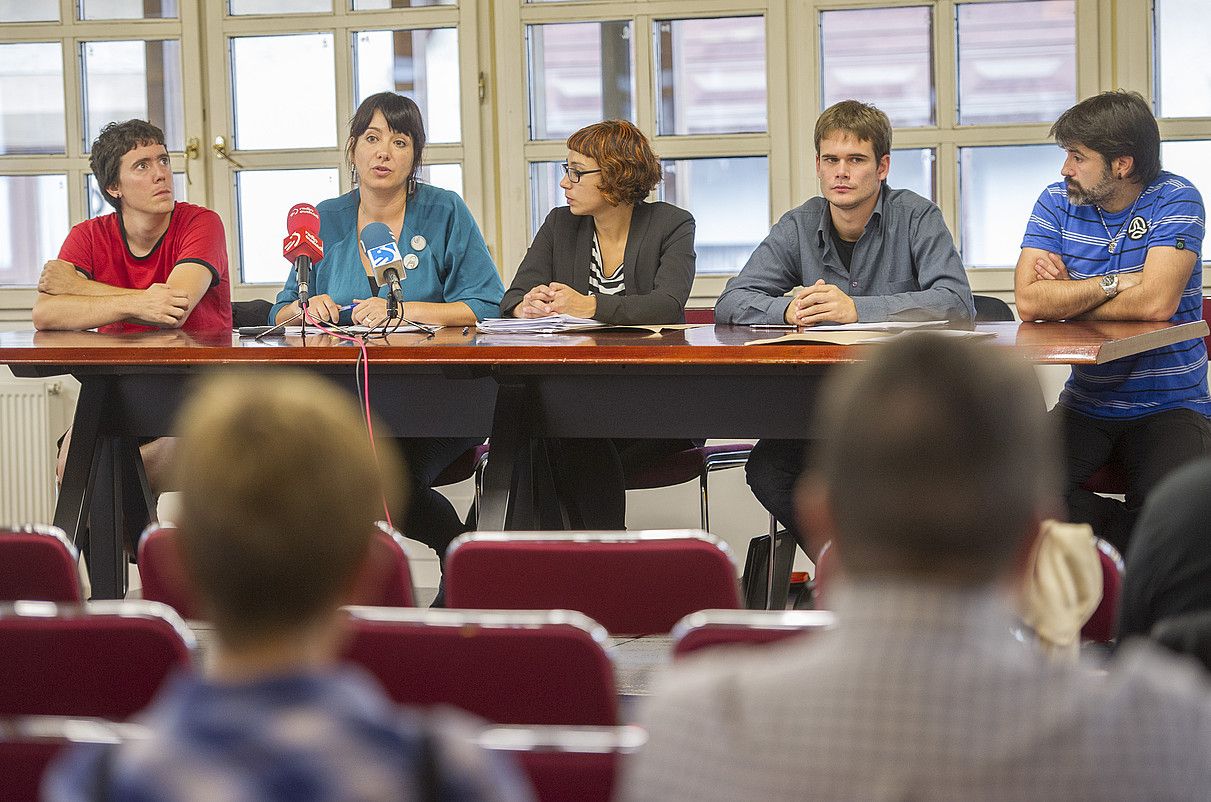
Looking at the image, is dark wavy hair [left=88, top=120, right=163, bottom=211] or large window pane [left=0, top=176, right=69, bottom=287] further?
large window pane [left=0, top=176, right=69, bottom=287]

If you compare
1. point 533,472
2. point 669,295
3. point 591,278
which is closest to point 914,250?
point 669,295

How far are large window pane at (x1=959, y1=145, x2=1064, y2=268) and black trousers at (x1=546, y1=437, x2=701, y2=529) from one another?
77.2 inches

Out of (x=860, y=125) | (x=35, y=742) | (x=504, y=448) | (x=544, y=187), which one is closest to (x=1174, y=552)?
(x=35, y=742)

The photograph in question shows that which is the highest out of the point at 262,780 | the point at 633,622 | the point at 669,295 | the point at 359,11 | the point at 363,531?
the point at 359,11

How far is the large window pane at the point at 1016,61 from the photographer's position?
4.39m

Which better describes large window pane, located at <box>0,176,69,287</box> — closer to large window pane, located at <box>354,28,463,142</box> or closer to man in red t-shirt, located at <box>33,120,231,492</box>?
large window pane, located at <box>354,28,463,142</box>

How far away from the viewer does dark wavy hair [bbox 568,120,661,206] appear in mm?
3363

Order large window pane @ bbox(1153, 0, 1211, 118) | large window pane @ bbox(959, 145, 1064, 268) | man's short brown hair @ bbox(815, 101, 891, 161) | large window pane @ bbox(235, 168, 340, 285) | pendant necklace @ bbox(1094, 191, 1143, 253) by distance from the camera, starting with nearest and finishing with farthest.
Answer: pendant necklace @ bbox(1094, 191, 1143, 253)
man's short brown hair @ bbox(815, 101, 891, 161)
large window pane @ bbox(1153, 0, 1211, 118)
large window pane @ bbox(959, 145, 1064, 268)
large window pane @ bbox(235, 168, 340, 285)

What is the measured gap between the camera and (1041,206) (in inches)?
124

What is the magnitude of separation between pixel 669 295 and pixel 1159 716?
8.53ft

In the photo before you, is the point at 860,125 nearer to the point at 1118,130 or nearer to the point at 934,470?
the point at 1118,130

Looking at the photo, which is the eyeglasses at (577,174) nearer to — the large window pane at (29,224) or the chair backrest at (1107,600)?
the chair backrest at (1107,600)

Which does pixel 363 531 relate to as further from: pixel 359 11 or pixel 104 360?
pixel 359 11

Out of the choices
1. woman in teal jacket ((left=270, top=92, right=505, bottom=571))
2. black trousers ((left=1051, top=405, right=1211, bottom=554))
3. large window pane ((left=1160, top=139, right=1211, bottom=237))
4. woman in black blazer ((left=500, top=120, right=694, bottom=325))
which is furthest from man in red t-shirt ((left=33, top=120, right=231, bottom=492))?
large window pane ((left=1160, top=139, right=1211, bottom=237))
